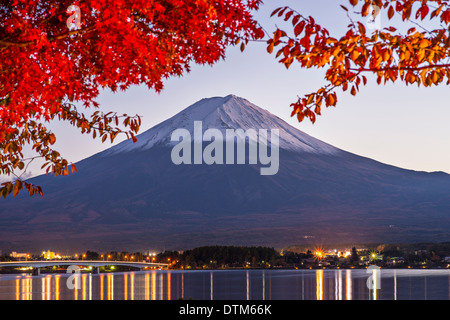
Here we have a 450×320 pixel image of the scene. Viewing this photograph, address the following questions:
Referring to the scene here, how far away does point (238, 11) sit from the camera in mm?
10305

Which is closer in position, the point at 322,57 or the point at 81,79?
the point at 322,57

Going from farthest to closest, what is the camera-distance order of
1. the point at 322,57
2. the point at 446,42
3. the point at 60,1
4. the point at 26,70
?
the point at 60,1 < the point at 26,70 < the point at 322,57 < the point at 446,42

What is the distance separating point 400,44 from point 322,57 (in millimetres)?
886

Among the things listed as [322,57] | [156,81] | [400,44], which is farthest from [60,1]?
[400,44]

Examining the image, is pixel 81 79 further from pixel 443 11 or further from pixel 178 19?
pixel 443 11

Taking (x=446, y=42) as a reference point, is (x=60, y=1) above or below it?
above
